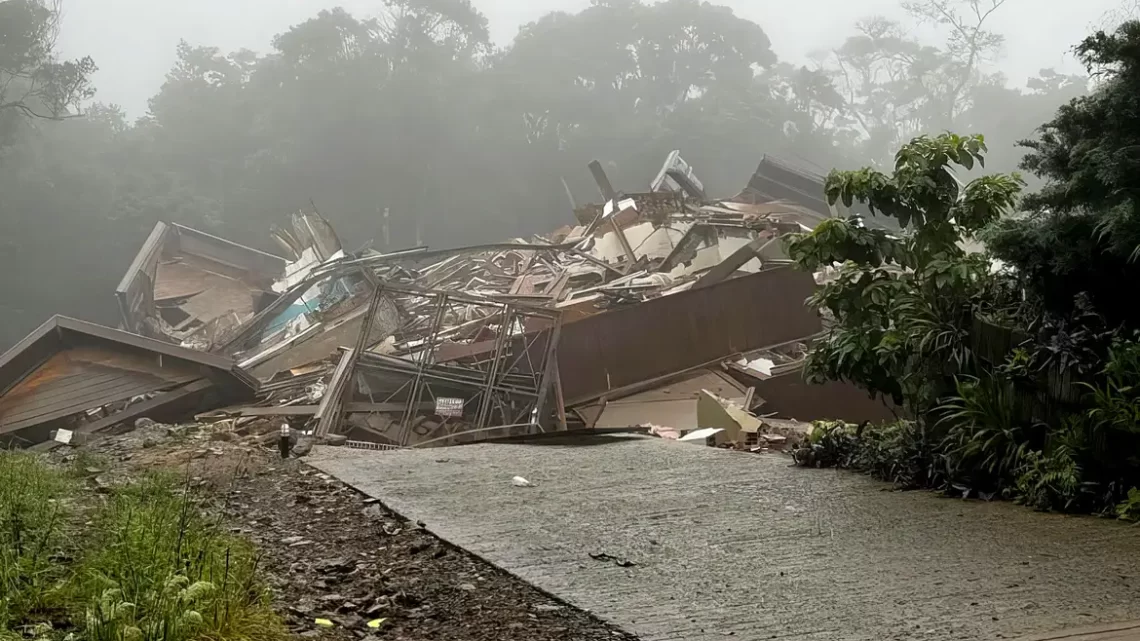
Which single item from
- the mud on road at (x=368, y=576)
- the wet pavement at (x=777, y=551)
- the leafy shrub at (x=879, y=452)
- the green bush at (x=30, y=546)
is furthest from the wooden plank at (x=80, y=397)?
the leafy shrub at (x=879, y=452)

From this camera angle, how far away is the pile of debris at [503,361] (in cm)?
1246

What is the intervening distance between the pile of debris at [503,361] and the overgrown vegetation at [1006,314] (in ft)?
11.7

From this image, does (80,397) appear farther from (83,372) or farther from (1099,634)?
(1099,634)

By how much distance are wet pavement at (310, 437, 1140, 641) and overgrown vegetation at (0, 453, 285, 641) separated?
123 cm

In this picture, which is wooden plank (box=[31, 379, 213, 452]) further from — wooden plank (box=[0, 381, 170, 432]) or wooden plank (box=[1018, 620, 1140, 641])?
wooden plank (box=[1018, 620, 1140, 641])

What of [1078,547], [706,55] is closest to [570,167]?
[706,55]

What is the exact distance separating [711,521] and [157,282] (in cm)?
2319

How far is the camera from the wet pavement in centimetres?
333

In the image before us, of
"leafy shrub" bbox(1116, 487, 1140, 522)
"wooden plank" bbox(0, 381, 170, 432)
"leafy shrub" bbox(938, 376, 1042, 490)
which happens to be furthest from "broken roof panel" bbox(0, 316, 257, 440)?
"leafy shrub" bbox(1116, 487, 1140, 522)

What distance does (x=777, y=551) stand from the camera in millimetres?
4461

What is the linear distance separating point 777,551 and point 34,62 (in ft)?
110

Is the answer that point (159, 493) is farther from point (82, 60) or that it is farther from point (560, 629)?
point (82, 60)

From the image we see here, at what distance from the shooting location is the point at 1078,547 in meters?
4.20

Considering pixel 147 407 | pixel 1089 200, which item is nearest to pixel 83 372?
pixel 147 407
